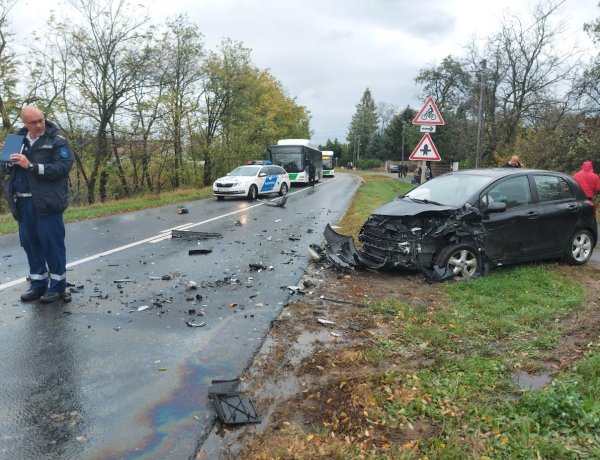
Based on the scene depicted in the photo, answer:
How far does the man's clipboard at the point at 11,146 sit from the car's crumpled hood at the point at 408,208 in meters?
4.81

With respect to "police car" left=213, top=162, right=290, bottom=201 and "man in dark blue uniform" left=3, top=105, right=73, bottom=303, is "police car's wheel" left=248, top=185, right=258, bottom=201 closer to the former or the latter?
"police car" left=213, top=162, right=290, bottom=201

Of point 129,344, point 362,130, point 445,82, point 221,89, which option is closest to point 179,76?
point 221,89

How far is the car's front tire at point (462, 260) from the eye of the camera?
21.6 ft

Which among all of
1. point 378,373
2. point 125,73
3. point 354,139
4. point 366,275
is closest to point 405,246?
point 366,275

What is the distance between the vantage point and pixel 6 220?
43.5 feet

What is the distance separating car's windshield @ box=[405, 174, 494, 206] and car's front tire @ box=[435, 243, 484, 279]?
2.30 feet

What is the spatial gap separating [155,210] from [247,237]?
6.76 m

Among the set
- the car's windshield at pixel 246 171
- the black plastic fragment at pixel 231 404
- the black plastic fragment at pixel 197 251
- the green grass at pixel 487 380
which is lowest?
the green grass at pixel 487 380

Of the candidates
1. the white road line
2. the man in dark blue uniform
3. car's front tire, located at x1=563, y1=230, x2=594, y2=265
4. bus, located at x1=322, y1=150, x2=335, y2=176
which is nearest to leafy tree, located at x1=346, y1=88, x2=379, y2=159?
bus, located at x1=322, y1=150, x2=335, y2=176

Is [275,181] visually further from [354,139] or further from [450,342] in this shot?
[354,139]

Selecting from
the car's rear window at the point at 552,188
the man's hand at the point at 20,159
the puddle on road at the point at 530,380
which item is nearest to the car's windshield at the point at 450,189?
the car's rear window at the point at 552,188

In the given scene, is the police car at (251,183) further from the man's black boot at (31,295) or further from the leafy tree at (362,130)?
the leafy tree at (362,130)

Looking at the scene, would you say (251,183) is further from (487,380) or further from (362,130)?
(362,130)

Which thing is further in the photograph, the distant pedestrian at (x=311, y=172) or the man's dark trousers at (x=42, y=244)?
the distant pedestrian at (x=311, y=172)
